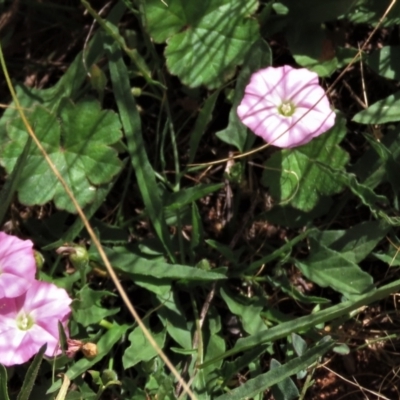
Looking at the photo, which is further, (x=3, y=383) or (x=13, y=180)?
(x=13, y=180)

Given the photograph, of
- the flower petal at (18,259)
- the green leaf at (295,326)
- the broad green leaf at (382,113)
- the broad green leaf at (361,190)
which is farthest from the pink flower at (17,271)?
the broad green leaf at (382,113)

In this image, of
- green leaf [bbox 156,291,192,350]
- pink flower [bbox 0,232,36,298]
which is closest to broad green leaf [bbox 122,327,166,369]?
green leaf [bbox 156,291,192,350]

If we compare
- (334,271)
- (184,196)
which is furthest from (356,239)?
(184,196)

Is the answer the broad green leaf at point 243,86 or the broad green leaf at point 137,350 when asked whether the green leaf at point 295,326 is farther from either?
the broad green leaf at point 243,86

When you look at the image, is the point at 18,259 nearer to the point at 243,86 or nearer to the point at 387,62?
the point at 243,86

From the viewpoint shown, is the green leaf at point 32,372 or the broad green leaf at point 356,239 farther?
the broad green leaf at point 356,239

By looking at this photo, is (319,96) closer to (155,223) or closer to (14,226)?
(155,223)

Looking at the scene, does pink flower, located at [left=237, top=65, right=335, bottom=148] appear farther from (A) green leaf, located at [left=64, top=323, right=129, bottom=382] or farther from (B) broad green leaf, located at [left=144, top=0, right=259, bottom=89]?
(A) green leaf, located at [left=64, top=323, right=129, bottom=382]
